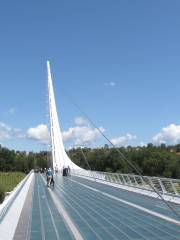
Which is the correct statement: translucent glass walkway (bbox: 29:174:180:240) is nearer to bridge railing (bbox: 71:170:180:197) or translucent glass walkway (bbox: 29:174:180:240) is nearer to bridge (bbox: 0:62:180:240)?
bridge (bbox: 0:62:180:240)

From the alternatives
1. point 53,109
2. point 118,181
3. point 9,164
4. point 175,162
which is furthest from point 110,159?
point 118,181

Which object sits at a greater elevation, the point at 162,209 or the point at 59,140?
the point at 59,140

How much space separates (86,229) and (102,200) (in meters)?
9.94

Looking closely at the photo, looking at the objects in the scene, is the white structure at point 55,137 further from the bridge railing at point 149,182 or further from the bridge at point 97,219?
the bridge at point 97,219

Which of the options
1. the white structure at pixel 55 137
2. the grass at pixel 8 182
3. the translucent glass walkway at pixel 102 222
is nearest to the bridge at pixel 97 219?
the translucent glass walkway at pixel 102 222

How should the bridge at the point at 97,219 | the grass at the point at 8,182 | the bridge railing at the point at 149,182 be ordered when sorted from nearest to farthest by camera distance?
the bridge at the point at 97,219 < the bridge railing at the point at 149,182 < the grass at the point at 8,182

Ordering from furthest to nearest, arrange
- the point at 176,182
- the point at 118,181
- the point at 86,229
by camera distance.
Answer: the point at 118,181 < the point at 176,182 < the point at 86,229

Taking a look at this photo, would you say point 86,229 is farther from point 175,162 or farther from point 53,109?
point 175,162

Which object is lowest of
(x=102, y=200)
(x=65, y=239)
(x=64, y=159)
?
(x=65, y=239)

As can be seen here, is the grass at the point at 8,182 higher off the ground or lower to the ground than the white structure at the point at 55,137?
lower

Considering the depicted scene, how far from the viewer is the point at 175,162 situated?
139 m

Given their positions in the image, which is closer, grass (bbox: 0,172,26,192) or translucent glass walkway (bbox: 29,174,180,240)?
translucent glass walkway (bbox: 29,174,180,240)

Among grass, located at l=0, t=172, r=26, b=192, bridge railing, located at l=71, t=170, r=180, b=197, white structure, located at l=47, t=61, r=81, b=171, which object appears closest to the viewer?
bridge railing, located at l=71, t=170, r=180, b=197

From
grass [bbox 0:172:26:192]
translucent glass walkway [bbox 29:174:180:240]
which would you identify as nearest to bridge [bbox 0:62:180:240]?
translucent glass walkway [bbox 29:174:180:240]
